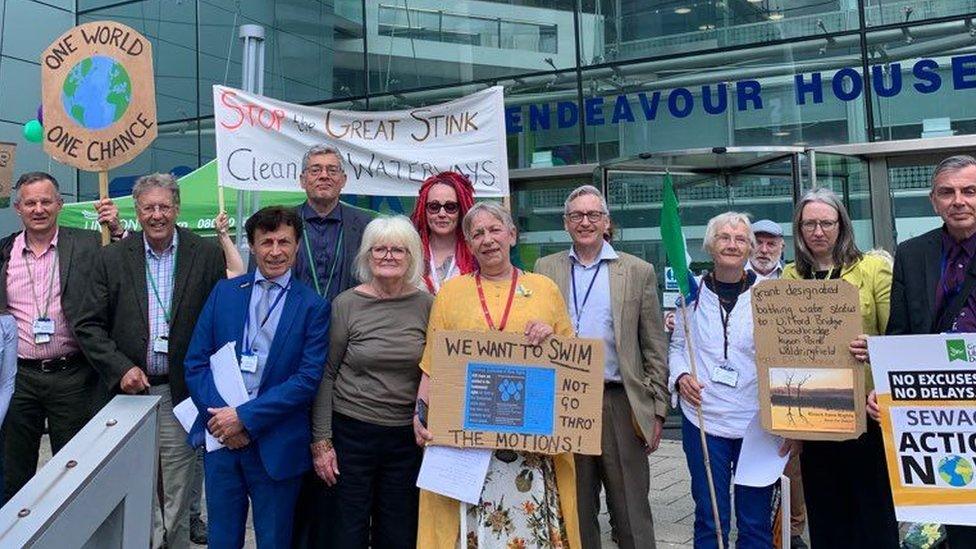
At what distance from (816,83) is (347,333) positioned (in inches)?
273

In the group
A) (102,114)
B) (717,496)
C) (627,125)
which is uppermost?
(627,125)

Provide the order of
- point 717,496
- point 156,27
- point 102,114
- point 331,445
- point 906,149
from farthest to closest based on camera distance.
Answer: point 156,27
point 906,149
point 102,114
point 717,496
point 331,445

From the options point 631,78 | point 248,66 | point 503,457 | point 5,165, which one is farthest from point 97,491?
point 631,78

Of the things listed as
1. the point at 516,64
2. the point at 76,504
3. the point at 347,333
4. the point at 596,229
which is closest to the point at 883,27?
the point at 516,64

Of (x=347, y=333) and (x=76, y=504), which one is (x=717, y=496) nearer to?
(x=347, y=333)

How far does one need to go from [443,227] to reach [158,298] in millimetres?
1418

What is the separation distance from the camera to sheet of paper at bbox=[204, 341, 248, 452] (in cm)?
351

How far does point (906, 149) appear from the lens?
827cm

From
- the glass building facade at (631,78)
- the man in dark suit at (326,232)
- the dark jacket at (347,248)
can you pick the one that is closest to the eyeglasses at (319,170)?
the man in dark suit at (326,232)

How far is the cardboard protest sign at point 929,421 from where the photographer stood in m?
3.13

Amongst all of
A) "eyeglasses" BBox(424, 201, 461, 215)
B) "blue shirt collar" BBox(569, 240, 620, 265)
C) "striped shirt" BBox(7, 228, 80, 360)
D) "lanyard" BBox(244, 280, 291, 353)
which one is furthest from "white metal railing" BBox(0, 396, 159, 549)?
"striped shirt" BBox(7, 228, 80, 360)

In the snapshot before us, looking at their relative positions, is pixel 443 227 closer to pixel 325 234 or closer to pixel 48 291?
pixel 325 234

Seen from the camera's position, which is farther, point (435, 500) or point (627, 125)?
point (627, 125)

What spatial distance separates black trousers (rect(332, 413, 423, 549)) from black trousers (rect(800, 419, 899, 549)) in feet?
5.85
